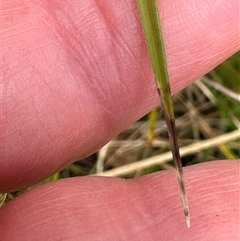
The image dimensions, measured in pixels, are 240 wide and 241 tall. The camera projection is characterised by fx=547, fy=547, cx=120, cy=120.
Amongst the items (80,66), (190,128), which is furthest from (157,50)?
(190,128)

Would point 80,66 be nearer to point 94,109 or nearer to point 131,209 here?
point 94,109

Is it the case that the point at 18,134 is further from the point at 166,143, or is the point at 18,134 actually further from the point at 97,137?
the point at 166,143

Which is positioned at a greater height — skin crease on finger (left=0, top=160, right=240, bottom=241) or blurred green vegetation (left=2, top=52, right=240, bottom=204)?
blurred green vegetation (left=2, top=52, right=240, bottom=204)

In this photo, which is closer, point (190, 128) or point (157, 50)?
point (157, 50)

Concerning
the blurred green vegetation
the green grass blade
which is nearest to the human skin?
the green grass blade

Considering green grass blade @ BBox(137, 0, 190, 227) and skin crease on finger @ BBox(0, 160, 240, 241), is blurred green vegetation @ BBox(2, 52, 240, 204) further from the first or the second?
green grass blade @ BBox(137, 0, 190, 227)

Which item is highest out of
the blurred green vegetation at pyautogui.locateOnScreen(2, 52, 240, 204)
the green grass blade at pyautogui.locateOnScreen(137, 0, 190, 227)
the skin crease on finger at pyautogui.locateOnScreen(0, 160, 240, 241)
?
the blurred green vegetation at pyautogui.locateOnScreen(2, 52, 240, 204)

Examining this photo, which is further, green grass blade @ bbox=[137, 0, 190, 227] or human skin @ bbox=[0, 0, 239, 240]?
human skin @ bbox=[0, 0, 239, 240]

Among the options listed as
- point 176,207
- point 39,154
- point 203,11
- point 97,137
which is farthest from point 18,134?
point 203,11
